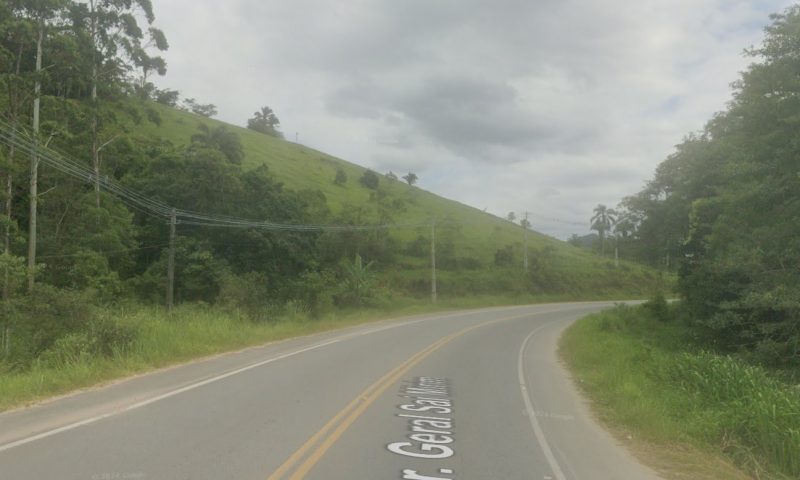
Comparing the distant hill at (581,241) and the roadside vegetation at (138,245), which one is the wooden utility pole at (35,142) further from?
the distant hill at (581,241)

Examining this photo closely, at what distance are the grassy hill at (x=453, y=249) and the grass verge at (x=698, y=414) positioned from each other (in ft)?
124

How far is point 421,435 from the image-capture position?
292 inches

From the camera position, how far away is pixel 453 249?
61.6 meters

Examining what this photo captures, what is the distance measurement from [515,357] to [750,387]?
22.8 ft

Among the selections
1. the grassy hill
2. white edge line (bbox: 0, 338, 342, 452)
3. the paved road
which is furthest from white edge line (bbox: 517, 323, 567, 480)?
the grassy hill

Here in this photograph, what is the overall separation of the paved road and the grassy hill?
129 ft

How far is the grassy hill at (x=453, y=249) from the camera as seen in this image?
55.7 m

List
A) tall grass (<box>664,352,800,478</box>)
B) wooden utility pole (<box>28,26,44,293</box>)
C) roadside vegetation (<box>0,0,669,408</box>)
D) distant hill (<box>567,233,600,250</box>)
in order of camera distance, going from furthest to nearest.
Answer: distant hill (<box>567,233,600,250</box>) < wooden utility pole (<box>28,26,44,293</box>) < roadside vegetation (<box>0,0,669,408</box>) < tall grass (<box>664,352,800,478</box>)

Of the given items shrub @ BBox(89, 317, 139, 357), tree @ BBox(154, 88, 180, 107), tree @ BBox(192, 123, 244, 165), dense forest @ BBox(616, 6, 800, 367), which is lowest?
shrub @ BBox(89, 317, 139, 357)

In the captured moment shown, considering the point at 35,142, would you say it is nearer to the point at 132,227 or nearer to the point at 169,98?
the point at 132,227

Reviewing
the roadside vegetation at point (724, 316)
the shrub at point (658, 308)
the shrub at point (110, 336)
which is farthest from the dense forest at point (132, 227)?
A: the shrub at point (658, 308)

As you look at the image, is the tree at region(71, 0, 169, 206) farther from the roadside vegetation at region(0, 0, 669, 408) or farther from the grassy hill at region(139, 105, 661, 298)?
the grassy hill at region(139, 105, 661, 298)

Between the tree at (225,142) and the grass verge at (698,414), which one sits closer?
the grass verge at (698,414)

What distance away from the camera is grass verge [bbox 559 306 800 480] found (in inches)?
289
